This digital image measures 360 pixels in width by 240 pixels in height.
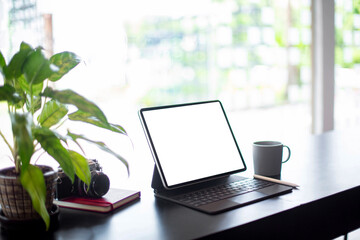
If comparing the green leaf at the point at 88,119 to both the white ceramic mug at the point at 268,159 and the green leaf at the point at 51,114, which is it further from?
the white ceramic mug at the point at 268,159

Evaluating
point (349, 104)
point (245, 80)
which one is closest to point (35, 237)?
point (245, 80)

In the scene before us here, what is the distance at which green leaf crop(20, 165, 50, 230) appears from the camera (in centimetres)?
90

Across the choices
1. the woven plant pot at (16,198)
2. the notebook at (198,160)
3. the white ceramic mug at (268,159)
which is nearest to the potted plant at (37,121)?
the woven plant pot at (16,198)

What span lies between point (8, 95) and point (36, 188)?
195 mm

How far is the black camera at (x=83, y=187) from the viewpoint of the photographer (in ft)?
3.72

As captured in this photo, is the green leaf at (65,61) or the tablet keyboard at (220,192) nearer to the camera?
the green leaf at (65,61)

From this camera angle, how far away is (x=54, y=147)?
961 millimetres

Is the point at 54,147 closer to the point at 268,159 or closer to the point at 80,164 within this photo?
the point at 80,164

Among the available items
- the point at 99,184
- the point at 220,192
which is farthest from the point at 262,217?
the point at 99,184

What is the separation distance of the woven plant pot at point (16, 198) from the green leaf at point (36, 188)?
0.15 feet

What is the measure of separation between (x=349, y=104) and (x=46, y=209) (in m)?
4.52

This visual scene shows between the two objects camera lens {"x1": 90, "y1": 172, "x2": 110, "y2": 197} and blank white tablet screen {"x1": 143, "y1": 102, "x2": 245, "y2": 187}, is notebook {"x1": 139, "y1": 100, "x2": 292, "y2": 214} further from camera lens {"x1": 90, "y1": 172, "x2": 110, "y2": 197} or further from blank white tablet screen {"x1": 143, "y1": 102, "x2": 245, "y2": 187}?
camera lens {"x1": 90, "y1": 172, "x2": 110, "y2": 197}

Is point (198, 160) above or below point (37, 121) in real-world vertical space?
below

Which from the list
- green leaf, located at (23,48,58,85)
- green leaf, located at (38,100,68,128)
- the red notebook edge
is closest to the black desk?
the red notebook edge
